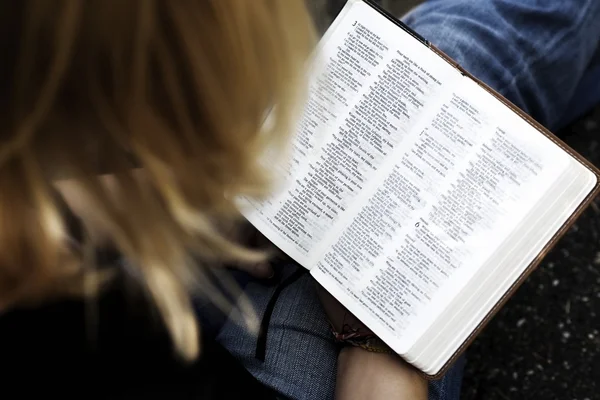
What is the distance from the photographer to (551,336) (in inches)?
33.1

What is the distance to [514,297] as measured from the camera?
858 millimetres

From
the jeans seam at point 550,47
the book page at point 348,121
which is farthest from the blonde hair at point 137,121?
the jeans seam at point 550,47

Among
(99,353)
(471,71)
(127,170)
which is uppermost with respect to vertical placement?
(471,71)

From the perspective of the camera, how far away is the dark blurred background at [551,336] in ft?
2.70

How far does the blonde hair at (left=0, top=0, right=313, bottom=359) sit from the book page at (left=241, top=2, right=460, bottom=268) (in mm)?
102

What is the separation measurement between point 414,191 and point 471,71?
0.18m

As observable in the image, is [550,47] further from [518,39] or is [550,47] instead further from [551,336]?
[551,336]

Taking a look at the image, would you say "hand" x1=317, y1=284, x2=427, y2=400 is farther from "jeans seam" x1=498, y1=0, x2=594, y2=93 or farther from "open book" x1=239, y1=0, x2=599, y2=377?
"jeans seam" x1=498, y1=0, x2=594, y2=93

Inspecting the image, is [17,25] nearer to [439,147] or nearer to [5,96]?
[5,96]

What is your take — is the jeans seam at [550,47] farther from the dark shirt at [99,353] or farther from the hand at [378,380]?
the dark shirt at [99,353]

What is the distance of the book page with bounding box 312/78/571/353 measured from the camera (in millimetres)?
524

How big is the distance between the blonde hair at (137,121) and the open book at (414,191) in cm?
11

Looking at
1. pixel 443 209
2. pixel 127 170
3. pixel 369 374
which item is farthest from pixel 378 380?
pixel 127 170

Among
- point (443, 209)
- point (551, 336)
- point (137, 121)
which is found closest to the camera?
point (137, 121)
